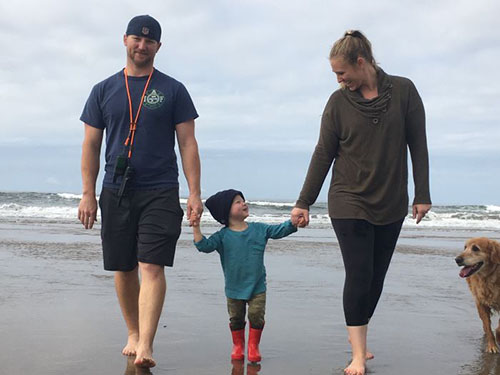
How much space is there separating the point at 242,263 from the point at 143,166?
0.90 metres

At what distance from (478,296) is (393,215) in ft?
4.99

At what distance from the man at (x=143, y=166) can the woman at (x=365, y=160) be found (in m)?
0.91

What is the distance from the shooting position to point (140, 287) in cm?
416

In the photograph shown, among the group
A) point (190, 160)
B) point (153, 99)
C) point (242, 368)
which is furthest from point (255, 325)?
point (153, 99)

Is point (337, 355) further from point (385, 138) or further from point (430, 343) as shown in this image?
point (385, 138)

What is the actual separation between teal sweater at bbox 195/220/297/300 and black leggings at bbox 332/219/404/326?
18.2 inches

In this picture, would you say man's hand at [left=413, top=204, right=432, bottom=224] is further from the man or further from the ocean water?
the ocean water

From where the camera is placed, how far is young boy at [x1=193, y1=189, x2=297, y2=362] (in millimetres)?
4152

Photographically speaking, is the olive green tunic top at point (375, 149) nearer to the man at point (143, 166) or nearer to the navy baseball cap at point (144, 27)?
the man at point (143, 166)

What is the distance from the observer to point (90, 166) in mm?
4246

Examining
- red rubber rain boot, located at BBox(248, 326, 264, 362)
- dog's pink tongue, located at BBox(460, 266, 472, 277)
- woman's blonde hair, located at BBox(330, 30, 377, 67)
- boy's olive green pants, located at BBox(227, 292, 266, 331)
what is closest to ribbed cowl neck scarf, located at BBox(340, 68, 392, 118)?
woman's blonde hair, located at BBox(330, 30, 377, 67)

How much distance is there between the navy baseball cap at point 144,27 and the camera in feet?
13.2

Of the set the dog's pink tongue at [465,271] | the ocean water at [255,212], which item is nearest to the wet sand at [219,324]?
the dog's pink tongue at [465,271]

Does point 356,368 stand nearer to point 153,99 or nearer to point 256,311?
point 256,311
